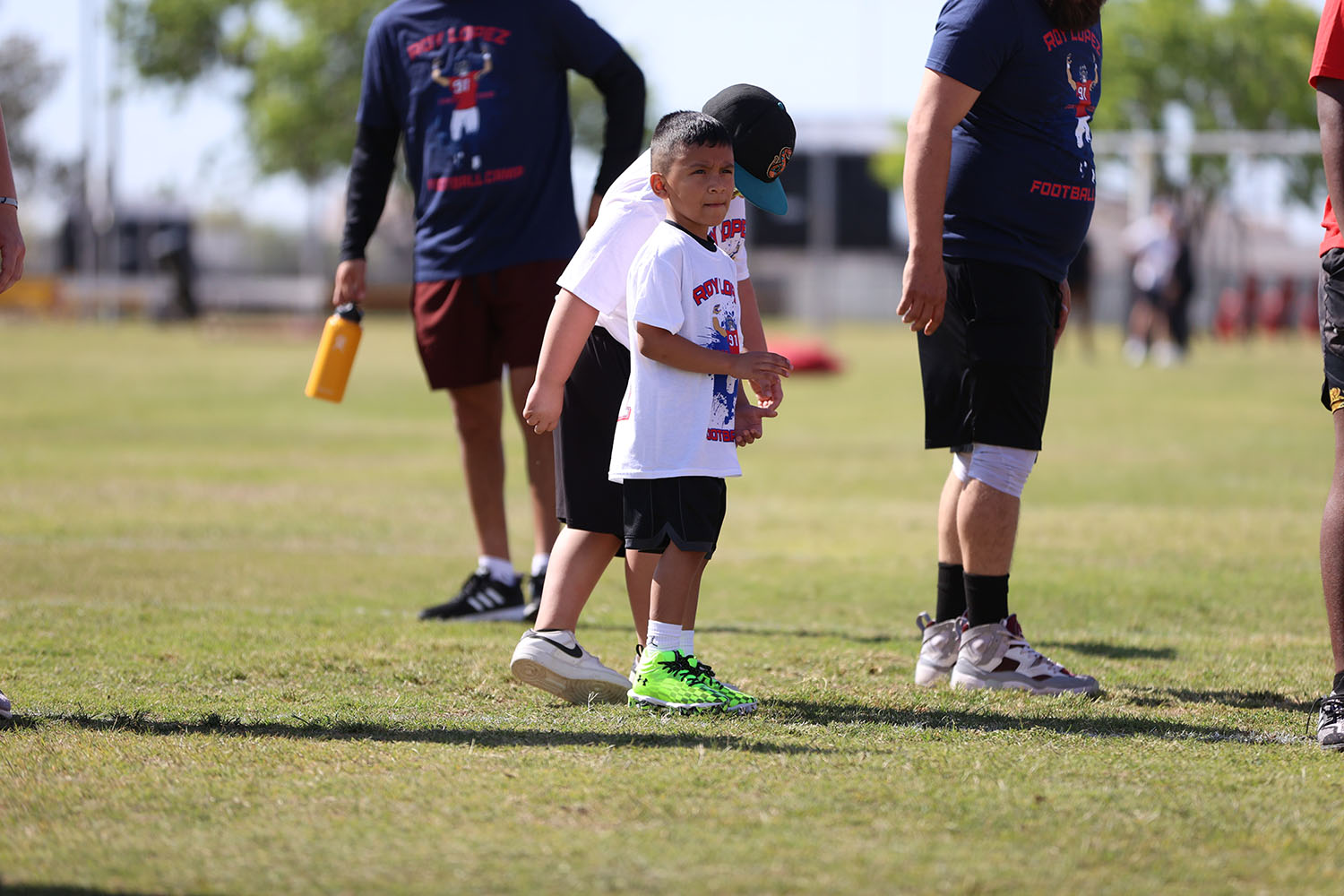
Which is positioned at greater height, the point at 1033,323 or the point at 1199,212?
the point at 1199,212

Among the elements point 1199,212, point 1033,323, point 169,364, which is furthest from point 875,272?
point 1033,323

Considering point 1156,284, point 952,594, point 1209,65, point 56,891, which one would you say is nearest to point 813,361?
point 1156,284

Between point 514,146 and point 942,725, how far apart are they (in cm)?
278

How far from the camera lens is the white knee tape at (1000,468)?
14.3ft

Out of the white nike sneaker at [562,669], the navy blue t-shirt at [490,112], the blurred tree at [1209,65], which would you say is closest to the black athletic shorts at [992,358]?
the white nike sneaker at [562,669]

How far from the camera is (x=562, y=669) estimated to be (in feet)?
13.1

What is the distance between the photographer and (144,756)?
3404mm

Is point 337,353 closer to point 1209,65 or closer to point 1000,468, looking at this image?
point 1000,468

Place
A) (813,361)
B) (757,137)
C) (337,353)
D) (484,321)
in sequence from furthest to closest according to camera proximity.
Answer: (813,361) → (337,353) → (484,321) → (757,137)

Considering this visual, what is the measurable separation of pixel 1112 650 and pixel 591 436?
1.93 meters

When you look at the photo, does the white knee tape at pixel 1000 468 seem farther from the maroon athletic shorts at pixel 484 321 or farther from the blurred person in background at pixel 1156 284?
the blurred person in background at pixel 1156 284

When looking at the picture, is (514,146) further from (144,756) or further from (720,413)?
(144,756)

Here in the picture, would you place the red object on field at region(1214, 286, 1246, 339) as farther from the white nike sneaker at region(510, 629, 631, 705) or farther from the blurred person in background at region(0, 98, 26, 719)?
the blurred person in background at region(0, 98, 26, 719)

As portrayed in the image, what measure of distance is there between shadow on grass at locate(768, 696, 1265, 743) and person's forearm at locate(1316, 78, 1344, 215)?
4.25 ft
